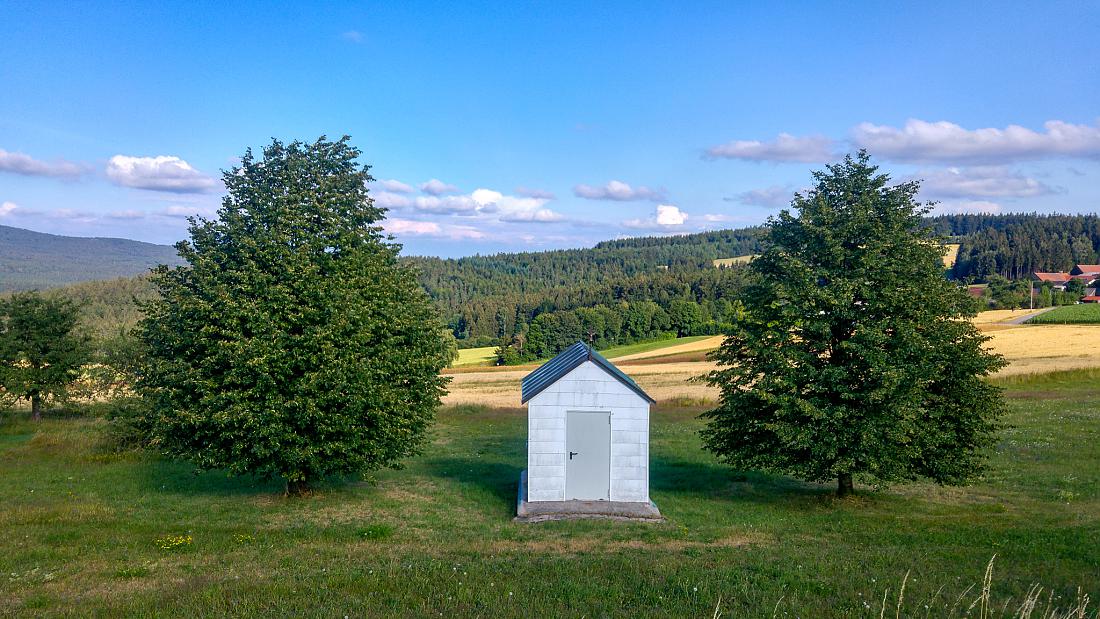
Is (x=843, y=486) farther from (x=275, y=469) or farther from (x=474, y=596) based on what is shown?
(x=275, y=469)

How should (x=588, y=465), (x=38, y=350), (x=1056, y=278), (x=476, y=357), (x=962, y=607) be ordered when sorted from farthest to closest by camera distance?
1. (x=1056, y=278)
2. (x=476, y=357)
3. (x=38, y=350)
4. (x=588, y=465)
5. (x=962, y=607)

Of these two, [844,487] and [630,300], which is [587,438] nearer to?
[844,487]

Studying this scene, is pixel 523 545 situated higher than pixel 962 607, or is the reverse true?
pixel 962 607

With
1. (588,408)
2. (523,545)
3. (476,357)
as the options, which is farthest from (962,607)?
(476,357)

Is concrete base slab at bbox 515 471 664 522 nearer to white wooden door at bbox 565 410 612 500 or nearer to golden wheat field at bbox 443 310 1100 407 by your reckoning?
white wooden door at bbox 565 410 612 500

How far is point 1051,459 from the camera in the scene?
23844mm

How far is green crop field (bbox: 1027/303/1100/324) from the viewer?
78625 mm

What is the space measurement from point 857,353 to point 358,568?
1290cm

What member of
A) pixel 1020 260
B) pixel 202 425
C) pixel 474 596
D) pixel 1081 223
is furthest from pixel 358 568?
pixel 1081 223

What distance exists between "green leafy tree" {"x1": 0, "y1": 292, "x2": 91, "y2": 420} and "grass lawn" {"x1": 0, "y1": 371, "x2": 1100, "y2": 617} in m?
16.8

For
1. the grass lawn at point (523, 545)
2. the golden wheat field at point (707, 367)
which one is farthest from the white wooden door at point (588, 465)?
the golden wheat field at point (707, 367)

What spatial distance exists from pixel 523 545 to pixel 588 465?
5.18m

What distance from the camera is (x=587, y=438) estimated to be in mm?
18562

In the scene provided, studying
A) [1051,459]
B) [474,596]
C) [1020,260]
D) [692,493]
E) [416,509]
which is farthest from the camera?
[1020,260]
